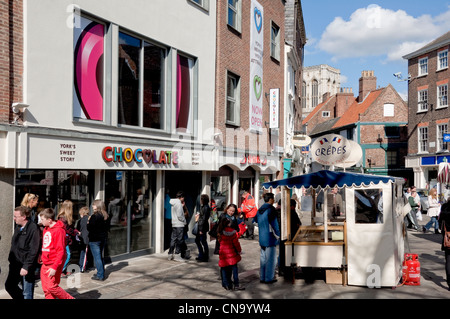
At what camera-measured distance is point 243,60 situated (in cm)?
1714

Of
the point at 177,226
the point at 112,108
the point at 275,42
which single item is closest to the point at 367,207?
the point at 177,226

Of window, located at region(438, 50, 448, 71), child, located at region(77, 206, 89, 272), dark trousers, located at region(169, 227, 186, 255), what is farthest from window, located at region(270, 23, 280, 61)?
window, located at region(438, 50, 448, 71)

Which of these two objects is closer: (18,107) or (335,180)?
(18,107)

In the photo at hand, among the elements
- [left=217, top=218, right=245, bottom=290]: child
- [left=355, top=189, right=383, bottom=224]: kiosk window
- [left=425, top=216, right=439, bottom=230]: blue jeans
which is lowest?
[left=425, top=216, right=439, bottom=230]: blue jeans

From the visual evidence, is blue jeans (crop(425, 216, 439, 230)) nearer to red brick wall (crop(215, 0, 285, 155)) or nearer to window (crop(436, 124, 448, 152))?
red brick wall (crop(215, 0, 285, 155))

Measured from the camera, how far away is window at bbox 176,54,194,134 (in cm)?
1301

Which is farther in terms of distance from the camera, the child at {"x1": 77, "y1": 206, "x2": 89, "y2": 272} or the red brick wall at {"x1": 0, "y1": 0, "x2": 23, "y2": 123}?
the child at {"x1": 77, "y1": 206, "x2": 89, "y2": 272}

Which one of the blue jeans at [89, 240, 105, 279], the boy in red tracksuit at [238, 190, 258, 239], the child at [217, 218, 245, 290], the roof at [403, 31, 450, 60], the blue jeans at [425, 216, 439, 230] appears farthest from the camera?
the roof at [403, 31, 450, 60]

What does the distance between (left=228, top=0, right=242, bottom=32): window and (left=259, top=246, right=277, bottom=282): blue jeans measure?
395 inches

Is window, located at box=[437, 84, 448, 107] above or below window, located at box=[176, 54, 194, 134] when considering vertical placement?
above

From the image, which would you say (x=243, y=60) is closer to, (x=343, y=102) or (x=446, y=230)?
(x=446, y=230)

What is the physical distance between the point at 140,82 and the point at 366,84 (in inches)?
1817

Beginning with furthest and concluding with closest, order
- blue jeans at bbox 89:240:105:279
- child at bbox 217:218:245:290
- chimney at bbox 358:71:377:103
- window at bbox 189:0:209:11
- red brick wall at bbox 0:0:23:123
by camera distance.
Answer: chimney at bbox 358:71:377:103, window at bbox 189:0:209:11, blue jeans at bbox 89:240:105:279, child at bbox 217:218:245:290, red brick wall at bbox 0:0:23:123

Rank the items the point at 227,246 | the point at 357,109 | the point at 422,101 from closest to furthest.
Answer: the point at 227,246, the point at 422,101, the point at 357,109
